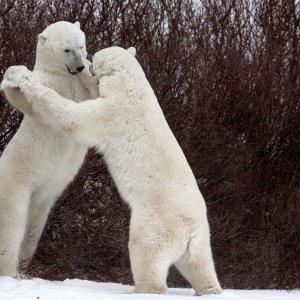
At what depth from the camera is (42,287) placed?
14.2 ft

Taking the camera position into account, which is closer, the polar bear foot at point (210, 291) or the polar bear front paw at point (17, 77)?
the polar bear foot at point (210, 291)

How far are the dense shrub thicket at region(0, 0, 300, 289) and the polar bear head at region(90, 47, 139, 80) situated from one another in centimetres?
349

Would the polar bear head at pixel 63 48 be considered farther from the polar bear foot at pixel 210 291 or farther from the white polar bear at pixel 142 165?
the polar bear foot at pixel 210 291

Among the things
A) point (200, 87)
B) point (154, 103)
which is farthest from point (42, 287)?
point (200, 87)

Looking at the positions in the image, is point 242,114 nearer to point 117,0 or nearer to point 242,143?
point 242,143

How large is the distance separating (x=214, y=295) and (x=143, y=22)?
23.5ft

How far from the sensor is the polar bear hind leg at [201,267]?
442 centimetres

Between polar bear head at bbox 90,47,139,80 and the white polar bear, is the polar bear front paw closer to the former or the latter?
the white polar bear

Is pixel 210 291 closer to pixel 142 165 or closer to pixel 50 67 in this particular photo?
pixel 142 165

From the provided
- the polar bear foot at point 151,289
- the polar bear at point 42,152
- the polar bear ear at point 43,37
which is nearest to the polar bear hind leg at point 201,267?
the polar bear foot at point 151,289

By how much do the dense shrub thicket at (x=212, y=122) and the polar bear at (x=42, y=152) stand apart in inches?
111

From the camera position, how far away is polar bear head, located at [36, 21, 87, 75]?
5.13m

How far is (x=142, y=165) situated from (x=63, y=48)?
1.19 m

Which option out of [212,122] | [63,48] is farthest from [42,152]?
[212,122]
